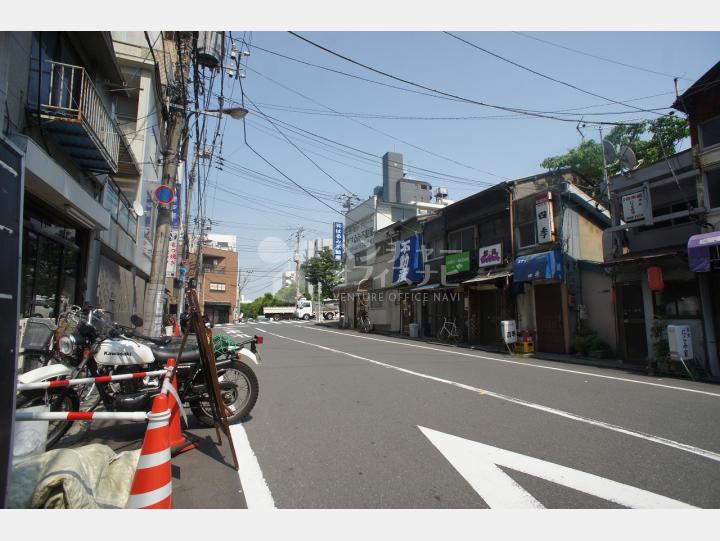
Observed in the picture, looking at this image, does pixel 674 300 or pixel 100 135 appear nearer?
pixel 100 135

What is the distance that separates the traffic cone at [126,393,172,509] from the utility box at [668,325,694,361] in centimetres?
1147

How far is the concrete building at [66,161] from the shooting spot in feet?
22.9

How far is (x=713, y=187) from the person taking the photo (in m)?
10.9

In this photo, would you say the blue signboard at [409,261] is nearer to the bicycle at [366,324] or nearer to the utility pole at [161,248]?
the bicycle at [366,324]

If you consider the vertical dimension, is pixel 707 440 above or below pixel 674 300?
below

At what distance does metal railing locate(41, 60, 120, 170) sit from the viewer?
767 centimetres

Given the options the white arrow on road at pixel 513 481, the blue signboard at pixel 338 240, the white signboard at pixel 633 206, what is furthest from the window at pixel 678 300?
the blue signboard at pixel 338 240

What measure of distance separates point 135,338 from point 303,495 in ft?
10.3

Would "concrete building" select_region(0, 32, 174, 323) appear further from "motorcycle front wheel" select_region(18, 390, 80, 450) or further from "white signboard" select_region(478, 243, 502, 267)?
"white signboard" select_region(478, 243, 502, 267)

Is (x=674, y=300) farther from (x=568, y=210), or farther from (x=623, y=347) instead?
(x=568, y=210)

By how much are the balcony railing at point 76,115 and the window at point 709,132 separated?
15435mm

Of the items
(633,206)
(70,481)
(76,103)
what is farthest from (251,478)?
(633,206)

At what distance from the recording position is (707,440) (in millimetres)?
4574

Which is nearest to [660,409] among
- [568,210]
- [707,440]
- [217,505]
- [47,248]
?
[707,440]
